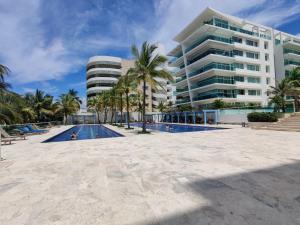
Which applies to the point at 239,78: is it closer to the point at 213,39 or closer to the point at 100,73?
the point at 213,39

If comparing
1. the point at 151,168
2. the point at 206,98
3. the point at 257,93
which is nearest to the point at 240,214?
the point at 151,168

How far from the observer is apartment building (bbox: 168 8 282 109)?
41.0 meters

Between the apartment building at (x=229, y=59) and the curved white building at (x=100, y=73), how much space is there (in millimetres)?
28876

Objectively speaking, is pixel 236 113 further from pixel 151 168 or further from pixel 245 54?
pixel 151 168

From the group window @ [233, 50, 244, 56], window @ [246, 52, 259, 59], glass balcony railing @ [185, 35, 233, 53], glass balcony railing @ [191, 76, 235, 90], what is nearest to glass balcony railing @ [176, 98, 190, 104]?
glass balcony railing @ [191, 76, 235, 90]

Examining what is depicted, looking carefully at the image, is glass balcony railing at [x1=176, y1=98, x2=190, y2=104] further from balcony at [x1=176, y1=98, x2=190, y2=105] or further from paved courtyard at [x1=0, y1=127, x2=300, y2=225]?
paved courtyard at [x1=0, y1=127, x2=300, y2=225]

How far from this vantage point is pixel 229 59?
41781 mm

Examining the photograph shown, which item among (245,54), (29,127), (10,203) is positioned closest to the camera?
(10,203)

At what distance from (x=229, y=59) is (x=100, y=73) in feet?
143

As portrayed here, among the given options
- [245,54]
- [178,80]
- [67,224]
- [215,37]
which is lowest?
[67,224]

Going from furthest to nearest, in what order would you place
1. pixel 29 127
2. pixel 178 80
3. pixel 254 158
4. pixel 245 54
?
pixel 178 80 < pixel 245 54 < pixel 29 127 < pixel 254 158

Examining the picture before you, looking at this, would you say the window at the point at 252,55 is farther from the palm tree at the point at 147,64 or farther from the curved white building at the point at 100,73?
the curved white building at the point at 100,73

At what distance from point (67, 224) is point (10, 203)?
1.83 m

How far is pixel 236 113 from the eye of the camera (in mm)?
32750
